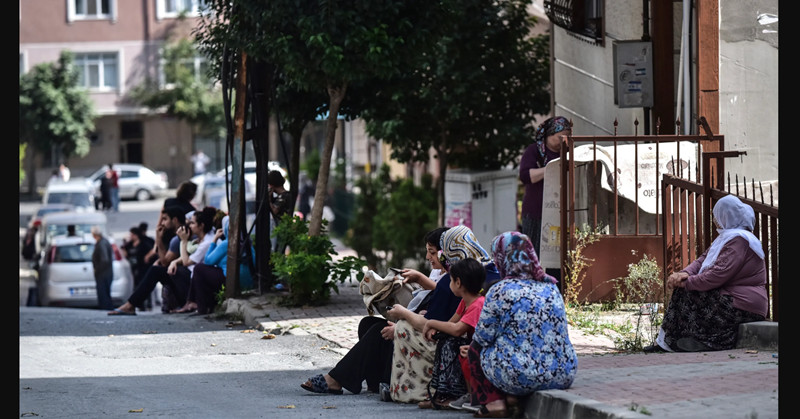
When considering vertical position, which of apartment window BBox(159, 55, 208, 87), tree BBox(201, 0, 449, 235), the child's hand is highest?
apartment window BBox(159, 55, 208, 87)

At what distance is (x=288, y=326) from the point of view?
44.0ft

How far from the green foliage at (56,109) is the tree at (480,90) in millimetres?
36523

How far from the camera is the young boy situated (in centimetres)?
827

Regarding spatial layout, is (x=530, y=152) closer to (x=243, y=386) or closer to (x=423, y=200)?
(x=243, y=386)

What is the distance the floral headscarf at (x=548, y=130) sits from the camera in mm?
12492

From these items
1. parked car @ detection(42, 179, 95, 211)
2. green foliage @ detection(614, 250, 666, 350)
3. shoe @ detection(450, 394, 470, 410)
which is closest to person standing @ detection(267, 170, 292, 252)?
green foliage @ detection(614, 250, 666, 350)

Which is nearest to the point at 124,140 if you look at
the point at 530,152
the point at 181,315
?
the point at 181,315

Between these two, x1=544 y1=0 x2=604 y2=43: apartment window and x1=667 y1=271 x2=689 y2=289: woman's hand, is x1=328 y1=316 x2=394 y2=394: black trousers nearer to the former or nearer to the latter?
x1=667 y1=271 x2=689 y2=289: woman's hand

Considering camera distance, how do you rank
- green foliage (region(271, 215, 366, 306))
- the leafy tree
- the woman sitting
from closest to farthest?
1. the woman sitting
2. green foliage (region(271, 215, 366, 306))
3. the leafy tree

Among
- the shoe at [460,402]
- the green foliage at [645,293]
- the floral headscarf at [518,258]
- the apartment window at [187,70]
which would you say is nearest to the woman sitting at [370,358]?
the shoe at [460,402]

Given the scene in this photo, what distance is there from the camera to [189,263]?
54.1ft

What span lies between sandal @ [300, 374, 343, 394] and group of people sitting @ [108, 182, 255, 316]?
6.56 metres

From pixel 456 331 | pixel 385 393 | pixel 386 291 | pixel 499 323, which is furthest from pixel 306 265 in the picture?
pixel 499 323

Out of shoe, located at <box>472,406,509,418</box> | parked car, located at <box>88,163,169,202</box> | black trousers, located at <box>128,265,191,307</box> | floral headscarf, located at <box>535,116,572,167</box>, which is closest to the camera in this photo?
shoe, located at <box>472,406,509,418</box>
